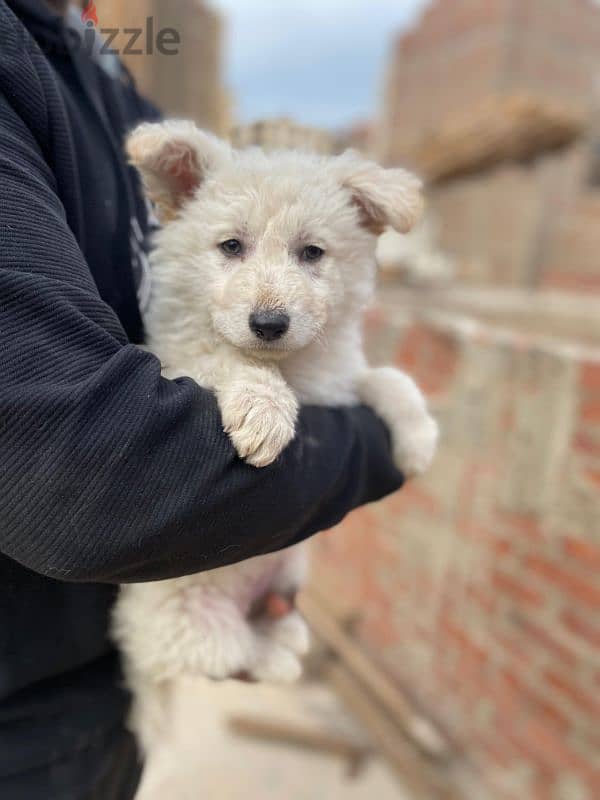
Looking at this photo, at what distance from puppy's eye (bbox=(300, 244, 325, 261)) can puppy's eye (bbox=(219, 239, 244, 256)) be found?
112mm

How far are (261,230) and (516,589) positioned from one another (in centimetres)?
220

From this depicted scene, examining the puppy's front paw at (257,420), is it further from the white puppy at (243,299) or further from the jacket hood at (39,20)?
the jacket hood at (39,20)

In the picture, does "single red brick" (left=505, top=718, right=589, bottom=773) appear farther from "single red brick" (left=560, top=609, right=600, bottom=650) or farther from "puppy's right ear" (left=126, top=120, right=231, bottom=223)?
"puppy's right ear" (left=126, top=120, right=231, bottom=223)

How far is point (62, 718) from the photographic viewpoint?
1006mm

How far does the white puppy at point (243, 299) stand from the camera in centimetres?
104

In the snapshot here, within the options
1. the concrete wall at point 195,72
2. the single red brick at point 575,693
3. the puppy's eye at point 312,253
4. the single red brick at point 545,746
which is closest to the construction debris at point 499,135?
the concrete wall at point 195,72

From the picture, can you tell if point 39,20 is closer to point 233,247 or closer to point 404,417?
point 233,247

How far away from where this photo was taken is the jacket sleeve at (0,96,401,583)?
69 centimetres

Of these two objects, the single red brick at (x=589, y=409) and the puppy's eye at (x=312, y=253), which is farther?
the single red brick at (x=589, y=409)

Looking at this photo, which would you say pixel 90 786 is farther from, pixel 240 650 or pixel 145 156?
pixel 145 156

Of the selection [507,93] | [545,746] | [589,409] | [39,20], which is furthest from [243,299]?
[507,93]

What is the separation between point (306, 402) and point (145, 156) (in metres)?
0.50

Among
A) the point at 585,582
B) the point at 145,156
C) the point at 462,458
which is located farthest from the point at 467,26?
the point at 145,156

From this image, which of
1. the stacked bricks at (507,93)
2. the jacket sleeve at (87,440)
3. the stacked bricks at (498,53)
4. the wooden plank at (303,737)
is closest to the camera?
the jacket sleeve at (87,440)
